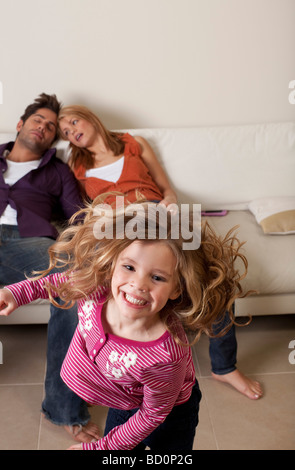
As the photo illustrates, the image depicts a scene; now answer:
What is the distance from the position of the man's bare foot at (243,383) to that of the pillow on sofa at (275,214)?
0.62 m

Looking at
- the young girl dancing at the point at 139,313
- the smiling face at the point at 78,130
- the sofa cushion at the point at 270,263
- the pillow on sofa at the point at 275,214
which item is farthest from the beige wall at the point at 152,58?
the young girl dancing at the point at 139,313

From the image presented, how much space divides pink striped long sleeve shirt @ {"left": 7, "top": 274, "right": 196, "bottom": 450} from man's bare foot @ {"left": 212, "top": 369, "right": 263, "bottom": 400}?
0.74 meters

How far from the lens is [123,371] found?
3.80 feet

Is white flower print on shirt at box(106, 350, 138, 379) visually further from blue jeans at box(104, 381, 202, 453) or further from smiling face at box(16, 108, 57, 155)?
smiling face at box(16, 108, 57, 155)

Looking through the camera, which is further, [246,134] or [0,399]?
[246,134]

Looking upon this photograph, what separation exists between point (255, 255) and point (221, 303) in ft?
2.83

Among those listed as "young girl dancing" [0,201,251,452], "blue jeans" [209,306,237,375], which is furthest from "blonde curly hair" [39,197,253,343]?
"blue jeans" [209,306,237,375]

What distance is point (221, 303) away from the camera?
1.26 m

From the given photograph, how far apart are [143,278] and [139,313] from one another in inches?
3.0

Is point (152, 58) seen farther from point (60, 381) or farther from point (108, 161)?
point (60, 381)

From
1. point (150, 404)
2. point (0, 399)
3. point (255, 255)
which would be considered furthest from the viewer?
point (255, 255)

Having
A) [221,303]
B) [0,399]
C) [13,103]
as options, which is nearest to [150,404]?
[221,303]

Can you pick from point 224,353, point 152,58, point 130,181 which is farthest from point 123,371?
point 152,58

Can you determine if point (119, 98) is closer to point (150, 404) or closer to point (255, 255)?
point (255, 255)
